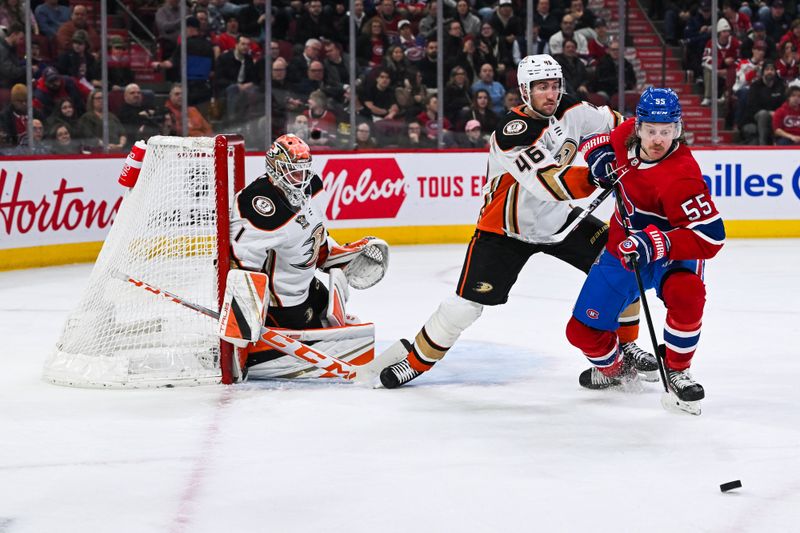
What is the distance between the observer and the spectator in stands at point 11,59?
26.1ft

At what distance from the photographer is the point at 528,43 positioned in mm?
9547

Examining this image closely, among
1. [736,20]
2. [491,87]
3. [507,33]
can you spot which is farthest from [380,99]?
[736,20]

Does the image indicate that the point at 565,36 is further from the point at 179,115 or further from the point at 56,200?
the point at 56,200

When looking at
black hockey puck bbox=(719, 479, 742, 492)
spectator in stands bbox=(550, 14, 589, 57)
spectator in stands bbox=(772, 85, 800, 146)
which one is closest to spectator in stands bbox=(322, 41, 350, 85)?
spectator in stands bbox=(550, 14, 589, 57)

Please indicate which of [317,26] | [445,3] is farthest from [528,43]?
[317,26]

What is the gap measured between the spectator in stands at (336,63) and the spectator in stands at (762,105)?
3.10 metres

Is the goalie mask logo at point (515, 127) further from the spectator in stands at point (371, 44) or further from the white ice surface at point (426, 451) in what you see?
the spectator in stands at point (371, 44)

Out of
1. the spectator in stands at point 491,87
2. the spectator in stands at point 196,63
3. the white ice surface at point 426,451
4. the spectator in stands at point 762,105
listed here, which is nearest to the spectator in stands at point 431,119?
the spectator in stands at point 491,87

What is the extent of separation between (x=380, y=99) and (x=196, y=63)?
1399 millimetres

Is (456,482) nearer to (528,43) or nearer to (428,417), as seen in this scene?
(428,417)

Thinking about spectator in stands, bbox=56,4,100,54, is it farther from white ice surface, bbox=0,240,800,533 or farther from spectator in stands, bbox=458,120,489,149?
white ice surface, bbox=0,240,800,533

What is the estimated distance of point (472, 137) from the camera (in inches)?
370

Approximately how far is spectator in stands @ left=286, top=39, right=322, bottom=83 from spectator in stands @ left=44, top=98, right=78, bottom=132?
1653 millimetres

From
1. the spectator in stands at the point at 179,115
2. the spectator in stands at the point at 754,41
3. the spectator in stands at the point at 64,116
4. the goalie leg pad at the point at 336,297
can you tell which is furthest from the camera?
the spectator in stands at the point at 754,41
